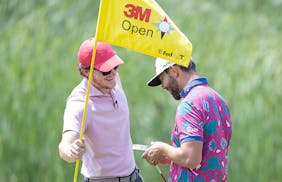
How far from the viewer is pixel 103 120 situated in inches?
165

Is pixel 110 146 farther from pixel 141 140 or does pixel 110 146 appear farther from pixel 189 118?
pixel 141 140

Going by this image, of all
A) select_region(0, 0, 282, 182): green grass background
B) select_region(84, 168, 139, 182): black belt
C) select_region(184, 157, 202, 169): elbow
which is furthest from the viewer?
select_region(0, 0, 282, 182): green grass background

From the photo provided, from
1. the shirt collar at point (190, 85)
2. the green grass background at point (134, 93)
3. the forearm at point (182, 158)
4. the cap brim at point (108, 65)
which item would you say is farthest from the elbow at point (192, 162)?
the green grass background at point (134, 93)

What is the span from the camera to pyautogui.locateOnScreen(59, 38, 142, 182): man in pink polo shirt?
4180 millimetres

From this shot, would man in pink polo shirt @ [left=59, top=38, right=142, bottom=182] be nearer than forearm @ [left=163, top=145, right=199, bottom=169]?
No

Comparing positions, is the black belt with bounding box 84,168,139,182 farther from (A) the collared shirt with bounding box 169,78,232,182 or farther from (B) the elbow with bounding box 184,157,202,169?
(B) the elbow with bounding box 184,157,202,169

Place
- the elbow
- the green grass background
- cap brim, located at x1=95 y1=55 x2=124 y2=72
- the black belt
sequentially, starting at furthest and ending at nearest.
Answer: the green grass background
the black belt
cap brim, located at x1=95 y1=55 x2=124 y2=72
the elbow

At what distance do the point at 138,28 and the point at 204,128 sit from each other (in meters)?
0.57

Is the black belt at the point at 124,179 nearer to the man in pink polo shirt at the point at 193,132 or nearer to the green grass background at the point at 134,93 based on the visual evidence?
the man in pink polo shirt at the point at 193,132

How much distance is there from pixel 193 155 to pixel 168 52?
1.65 ft

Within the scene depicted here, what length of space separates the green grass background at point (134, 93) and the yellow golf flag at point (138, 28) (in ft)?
8.68

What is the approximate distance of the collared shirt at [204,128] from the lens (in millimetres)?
3818

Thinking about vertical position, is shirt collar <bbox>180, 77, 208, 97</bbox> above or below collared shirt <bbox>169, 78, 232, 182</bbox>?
above

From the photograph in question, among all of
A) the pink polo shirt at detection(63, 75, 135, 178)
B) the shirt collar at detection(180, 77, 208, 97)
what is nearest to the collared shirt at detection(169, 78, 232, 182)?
the shirt collar at detection(180, 77, 208, 97)
